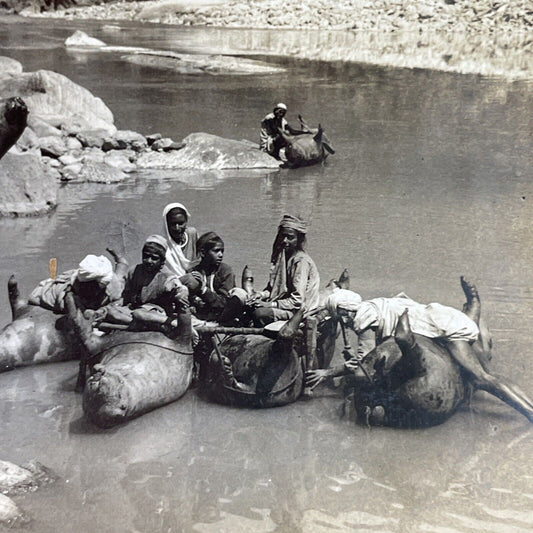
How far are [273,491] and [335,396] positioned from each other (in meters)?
1.18

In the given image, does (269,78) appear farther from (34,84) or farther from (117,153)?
(34,84)

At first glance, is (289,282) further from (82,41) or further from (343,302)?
(82,41)

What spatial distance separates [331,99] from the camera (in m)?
12.4

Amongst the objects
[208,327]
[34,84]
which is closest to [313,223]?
[208,327]

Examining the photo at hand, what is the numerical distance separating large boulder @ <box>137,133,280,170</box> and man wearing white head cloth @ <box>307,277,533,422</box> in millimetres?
6081

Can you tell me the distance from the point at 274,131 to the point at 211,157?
3.59 feet

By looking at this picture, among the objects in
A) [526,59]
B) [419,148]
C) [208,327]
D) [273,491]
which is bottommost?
[273,491]

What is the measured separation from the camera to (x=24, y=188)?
33.3ft

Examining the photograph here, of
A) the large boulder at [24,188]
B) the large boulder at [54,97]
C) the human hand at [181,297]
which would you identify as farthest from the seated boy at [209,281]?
the large boulder at [54,97]

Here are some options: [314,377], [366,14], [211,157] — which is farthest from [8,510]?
[366,14]

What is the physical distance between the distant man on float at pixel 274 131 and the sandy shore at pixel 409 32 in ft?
6.57

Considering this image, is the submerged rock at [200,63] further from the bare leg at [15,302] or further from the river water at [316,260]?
the bare leg at [15,302]

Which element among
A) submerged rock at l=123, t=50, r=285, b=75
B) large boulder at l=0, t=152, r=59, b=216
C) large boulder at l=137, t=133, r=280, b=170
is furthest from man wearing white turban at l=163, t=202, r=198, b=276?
submerged rock at l=123, t=50, r=285, b=75

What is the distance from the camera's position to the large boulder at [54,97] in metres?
13.5
